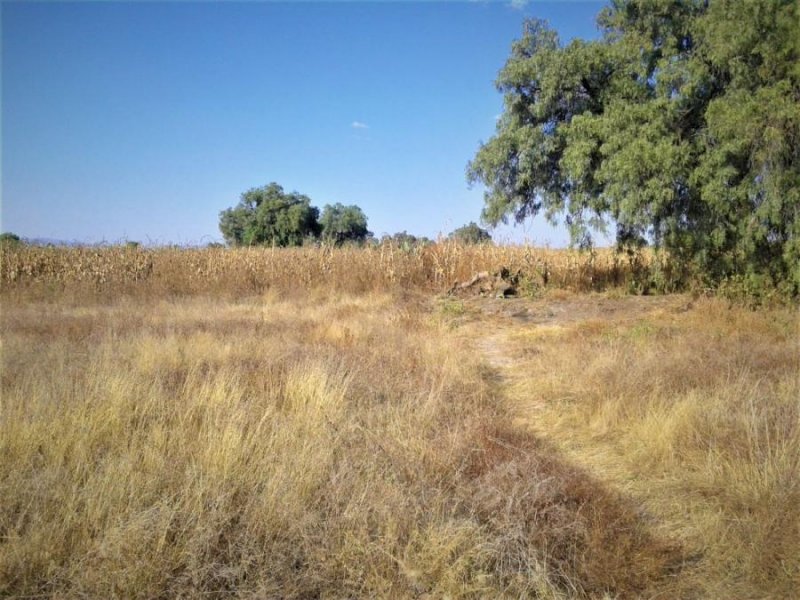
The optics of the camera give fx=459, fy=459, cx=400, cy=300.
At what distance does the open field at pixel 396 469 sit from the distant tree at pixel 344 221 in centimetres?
5015

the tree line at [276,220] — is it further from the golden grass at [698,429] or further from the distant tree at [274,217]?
the golden grass at [698,429]

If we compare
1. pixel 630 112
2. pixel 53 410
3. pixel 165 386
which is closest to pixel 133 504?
pixel 53 410

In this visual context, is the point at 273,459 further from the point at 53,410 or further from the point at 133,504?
the point at 53,410

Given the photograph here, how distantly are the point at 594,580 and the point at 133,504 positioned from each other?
2.87 m

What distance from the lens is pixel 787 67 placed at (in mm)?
9586

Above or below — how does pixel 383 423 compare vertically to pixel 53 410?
below

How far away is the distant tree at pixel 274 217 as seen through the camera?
47375mm

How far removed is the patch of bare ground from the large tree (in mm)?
2541

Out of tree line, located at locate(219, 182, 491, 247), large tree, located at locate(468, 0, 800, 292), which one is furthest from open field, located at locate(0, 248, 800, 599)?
tree line, located at locate(219, 182, 491, 247)

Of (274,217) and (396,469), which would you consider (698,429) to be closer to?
(396,469)

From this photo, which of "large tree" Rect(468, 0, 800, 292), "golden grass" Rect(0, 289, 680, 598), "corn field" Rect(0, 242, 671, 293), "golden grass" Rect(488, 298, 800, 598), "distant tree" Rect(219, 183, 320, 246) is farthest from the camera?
"distant tree" Rect(219, 183, 320, 246)

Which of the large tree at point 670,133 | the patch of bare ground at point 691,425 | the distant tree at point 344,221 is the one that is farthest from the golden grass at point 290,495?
the distant tree at point 344,221

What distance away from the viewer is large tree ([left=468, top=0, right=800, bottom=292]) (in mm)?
9539

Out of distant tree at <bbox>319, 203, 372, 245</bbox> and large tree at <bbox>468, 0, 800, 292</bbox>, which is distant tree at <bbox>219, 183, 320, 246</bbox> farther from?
large tree at <bbox>468, 0, 800, 292</bbox>
